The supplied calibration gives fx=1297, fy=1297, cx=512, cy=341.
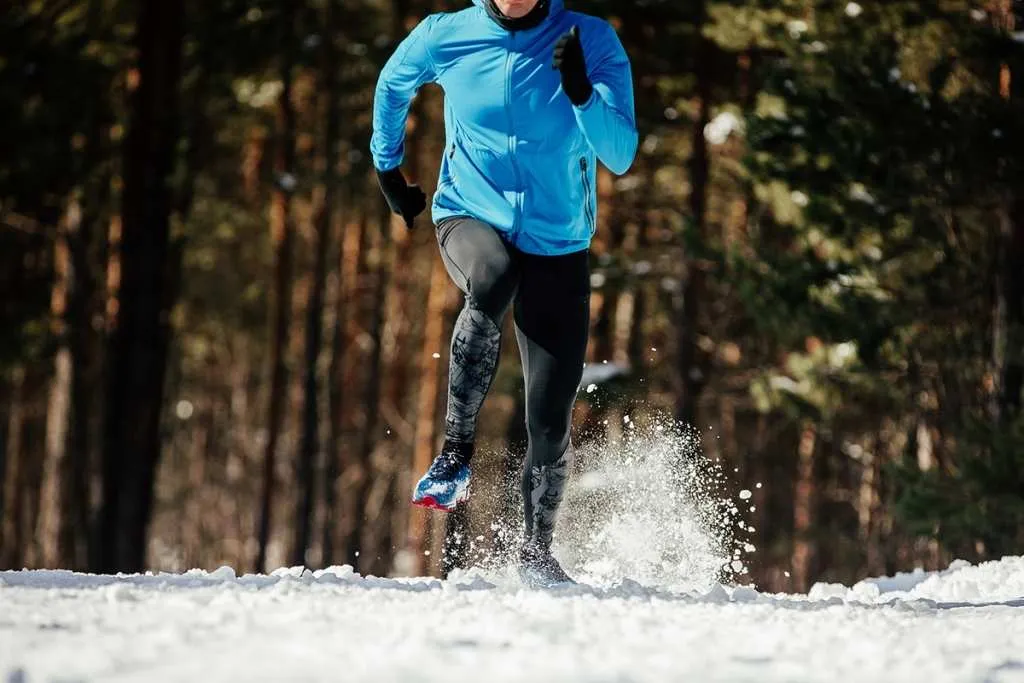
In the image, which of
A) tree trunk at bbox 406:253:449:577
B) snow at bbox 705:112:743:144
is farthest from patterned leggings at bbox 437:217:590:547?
tree trunk at bbox 406:253:449:577

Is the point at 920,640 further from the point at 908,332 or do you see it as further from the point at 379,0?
the point at 379,0

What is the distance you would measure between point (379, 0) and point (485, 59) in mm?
17347

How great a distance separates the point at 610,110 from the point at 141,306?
8302 millimetres

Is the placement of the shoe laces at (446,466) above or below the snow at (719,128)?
below

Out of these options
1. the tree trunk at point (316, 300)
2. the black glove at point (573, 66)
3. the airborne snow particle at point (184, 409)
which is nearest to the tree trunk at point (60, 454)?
the tree trunk at point (316, 300)

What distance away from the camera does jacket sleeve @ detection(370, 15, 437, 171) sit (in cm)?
534

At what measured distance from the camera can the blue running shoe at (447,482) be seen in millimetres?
5129

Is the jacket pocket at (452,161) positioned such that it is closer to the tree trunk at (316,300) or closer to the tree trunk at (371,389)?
the tree trunk at (316,300)

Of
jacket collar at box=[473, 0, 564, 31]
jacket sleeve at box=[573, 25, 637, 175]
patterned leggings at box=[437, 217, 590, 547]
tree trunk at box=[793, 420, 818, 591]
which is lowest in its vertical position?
tree trunk at box=[793, 420, 818, 591]

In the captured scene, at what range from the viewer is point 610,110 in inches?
193

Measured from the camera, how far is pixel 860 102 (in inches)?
394

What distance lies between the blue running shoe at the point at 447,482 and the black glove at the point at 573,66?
1.53m

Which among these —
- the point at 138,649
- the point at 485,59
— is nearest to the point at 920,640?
the point at 138,649

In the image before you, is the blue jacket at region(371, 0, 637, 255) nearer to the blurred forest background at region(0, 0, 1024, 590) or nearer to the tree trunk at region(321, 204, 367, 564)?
the blurred forest background at region(0, 0, 1024, 590)
